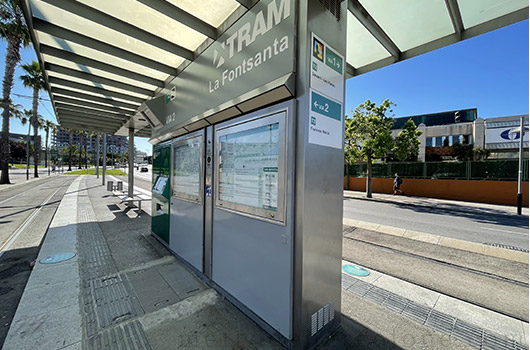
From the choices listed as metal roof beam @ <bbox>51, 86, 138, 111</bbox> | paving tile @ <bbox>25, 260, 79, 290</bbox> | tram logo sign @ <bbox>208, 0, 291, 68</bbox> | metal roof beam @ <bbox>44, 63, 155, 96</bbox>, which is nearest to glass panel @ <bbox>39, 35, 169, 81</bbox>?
metal roof beam @ <bbox>44, 63, 155, 96</bbox>

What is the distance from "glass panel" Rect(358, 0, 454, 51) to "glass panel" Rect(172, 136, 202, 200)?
2841 mm

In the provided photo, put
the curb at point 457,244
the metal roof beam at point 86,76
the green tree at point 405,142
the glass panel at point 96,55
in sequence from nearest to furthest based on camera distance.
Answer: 1. the glass panel at point 96,55
2. the metal roof beam at point 86,76
3. the curb at point 457,244
4. the green tree at point 405,142

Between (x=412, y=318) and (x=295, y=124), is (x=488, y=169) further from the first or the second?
(x=295, y=124)

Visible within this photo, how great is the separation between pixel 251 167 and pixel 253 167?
0.03 meters

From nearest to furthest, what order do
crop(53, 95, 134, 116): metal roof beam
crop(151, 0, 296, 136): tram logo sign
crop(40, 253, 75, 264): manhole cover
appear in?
1. crop(151, 0, 296, 136): tram logo sign
2. crop(40, 253, 75, 264): manhole cover
3. crop(53, 95, 134, 116): metal roof beam

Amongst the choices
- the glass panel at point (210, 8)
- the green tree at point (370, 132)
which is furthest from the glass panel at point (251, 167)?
the green tree at point (370, 132)

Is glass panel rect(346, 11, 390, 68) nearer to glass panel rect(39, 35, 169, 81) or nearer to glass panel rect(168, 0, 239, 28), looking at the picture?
glass panel rect(168, 0, 239, 28)

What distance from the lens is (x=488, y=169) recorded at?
13.8 metres

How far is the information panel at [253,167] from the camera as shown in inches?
86.3

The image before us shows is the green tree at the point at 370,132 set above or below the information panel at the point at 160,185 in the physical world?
above

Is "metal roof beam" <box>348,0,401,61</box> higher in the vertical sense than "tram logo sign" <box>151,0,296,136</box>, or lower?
higher

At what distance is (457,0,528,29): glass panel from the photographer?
2455 millimetres

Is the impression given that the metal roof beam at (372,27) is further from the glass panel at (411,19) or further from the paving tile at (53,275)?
the paving tile at (53,275)

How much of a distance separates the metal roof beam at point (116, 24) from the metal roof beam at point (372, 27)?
8.19 feet
